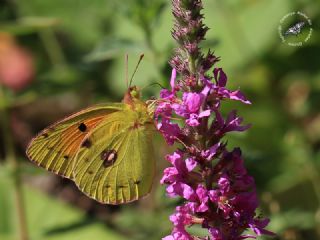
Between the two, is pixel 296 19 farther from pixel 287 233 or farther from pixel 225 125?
pixel 225 125

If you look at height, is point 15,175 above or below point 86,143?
above

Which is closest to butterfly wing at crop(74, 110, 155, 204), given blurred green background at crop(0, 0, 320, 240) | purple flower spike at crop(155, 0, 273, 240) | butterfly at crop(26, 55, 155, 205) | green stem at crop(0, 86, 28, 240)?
butterfly at crop(26, 55, 155, 205)

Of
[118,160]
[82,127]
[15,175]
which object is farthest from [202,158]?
[15,175]

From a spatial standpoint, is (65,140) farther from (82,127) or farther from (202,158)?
(202,158)

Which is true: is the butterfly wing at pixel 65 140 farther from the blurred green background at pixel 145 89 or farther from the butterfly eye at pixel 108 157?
the blurred green background at pixel 145 89

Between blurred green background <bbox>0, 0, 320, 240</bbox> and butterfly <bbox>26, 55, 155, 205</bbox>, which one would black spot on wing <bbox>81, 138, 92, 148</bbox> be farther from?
blurred green background <bbox>0, 0, 320, 240</bbox>
